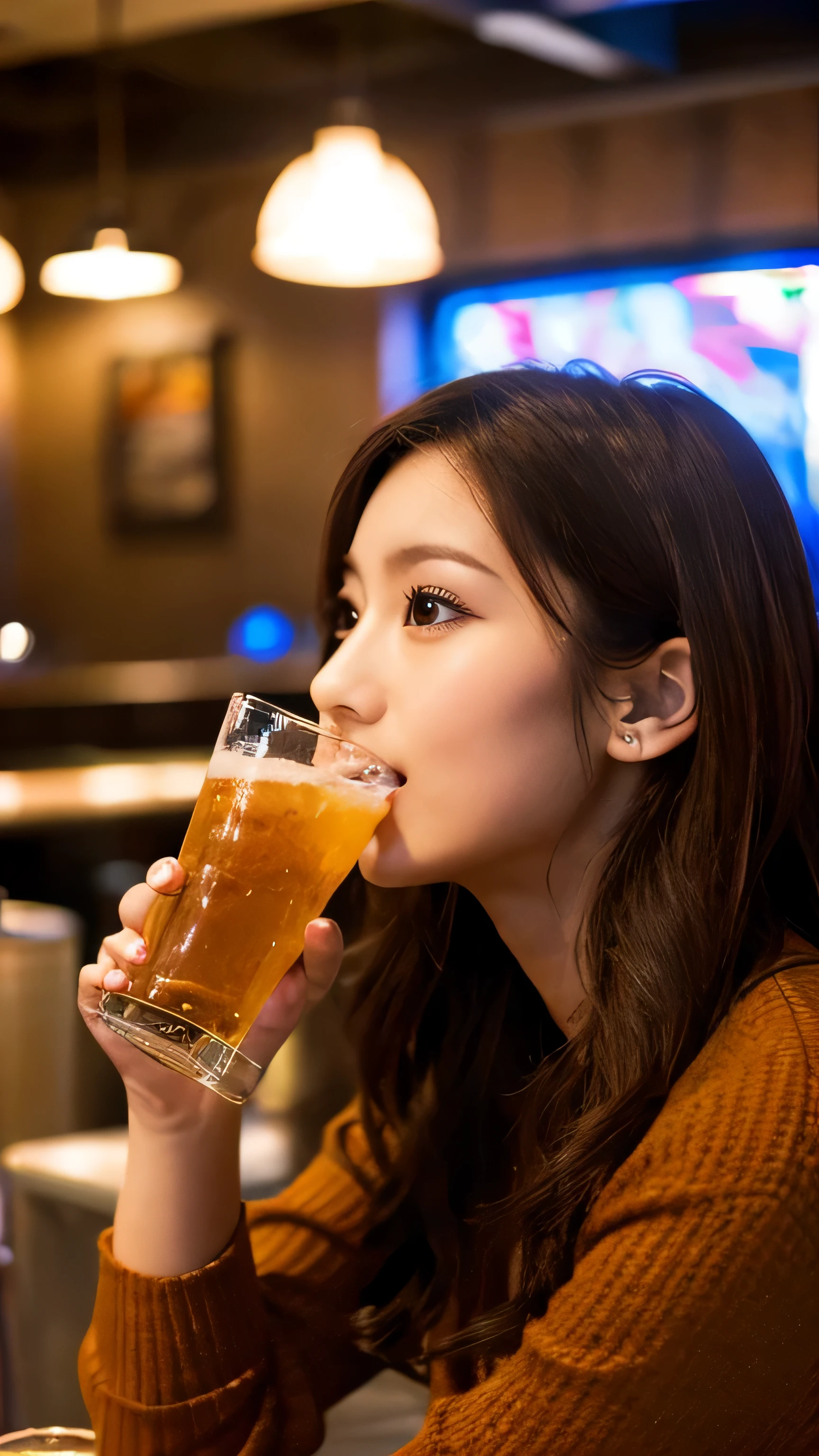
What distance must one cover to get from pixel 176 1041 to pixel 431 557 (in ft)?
1.44

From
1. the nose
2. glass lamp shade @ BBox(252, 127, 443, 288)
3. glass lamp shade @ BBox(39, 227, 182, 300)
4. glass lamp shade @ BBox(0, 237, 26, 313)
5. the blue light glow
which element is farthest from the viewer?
the blue light glow

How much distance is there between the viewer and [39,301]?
18.0 feet

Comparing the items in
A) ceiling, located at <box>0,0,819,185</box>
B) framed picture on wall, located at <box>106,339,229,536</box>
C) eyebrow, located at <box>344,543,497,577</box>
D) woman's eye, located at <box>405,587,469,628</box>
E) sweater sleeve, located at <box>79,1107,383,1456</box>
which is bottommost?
sweater sleeve, located at <box>79,1107,383,1456</box>

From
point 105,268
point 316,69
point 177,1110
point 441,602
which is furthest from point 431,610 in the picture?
point 316,69

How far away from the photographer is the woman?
3.16 feet

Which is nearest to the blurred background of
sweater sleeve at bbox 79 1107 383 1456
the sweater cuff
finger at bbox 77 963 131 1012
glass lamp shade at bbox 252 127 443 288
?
glass lamp shade at bbox 252 127 443 288

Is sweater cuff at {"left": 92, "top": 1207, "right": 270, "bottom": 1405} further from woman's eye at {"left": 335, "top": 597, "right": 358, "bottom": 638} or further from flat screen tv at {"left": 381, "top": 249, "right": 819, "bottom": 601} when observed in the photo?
flat screen tv at {"left": 381, "top": 249, "right": 819, "bottom": 601}

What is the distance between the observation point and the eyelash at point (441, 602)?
1105 mm

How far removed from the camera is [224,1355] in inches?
46.2

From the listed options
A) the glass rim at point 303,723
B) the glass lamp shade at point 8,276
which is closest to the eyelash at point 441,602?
the glass rim at point 303,723

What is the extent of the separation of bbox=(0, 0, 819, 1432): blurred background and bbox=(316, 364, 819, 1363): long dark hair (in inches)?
46.6

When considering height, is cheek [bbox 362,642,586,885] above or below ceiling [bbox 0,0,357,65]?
below

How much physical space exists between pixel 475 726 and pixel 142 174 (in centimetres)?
477

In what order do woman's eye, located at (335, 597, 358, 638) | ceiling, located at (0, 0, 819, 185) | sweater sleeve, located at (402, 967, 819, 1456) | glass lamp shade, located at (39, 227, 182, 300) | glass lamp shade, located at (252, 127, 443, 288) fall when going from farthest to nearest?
ceiling, located at (0, 0, 819, 185) → glass lamp shade, located at (39, 227, 182, 300) → glass lamp shade, located at (252, 127, 443, 288) → woman's eye, located at (335, 597, 358, 638) → sweater sleeve, located at (402, 967, 819, 1456)
